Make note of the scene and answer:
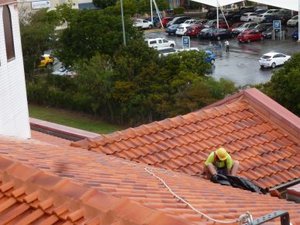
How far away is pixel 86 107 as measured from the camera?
3431 cm

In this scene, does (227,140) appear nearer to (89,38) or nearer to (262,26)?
(89,38)

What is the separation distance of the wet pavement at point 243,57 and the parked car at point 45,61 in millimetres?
10035

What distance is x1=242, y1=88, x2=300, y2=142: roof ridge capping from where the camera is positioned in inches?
405

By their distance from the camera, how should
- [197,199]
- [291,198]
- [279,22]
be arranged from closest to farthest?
1. [197,199]
2. [291,198]
3. [279,22]

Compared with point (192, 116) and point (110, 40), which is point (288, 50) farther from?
point (192, 116)

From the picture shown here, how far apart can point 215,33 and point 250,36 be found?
3.01 m

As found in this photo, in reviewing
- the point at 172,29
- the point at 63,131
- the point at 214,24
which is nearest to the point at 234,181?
the point at 63,131

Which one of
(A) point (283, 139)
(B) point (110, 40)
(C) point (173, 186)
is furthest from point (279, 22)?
(C) point (173, 186)

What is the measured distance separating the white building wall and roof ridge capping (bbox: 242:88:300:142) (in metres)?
4.24

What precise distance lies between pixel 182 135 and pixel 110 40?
2843 centimetres

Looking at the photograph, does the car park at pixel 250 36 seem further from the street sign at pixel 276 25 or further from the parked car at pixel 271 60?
the parked car at pixel 271 60

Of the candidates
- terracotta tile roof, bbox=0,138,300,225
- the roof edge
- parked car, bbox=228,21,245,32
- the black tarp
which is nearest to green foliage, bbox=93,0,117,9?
parked car, bbox=228,21,245,32

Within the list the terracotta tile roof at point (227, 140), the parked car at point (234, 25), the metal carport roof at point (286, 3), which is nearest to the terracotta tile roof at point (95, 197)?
the terracotta tile roof at point (227, 140)

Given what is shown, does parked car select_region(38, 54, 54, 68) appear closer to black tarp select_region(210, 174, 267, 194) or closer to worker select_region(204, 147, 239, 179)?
worker select_region(204, 147, 239, 179)
